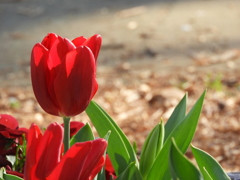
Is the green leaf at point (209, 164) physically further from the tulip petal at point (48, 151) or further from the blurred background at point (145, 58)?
the blurred background at point (145, 58)

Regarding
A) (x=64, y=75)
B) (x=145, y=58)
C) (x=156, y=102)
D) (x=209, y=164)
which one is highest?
(x=64, y=75)

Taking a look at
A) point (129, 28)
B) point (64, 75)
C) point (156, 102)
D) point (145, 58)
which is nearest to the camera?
point (64, 75)

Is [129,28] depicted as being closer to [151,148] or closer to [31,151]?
[151,148]

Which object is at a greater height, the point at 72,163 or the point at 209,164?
the point at 72,163

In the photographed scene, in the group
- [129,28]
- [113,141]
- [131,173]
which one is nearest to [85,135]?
[113,141]

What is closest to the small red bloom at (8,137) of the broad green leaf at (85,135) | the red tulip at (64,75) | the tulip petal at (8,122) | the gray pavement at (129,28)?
the tulip petal at (8,122)

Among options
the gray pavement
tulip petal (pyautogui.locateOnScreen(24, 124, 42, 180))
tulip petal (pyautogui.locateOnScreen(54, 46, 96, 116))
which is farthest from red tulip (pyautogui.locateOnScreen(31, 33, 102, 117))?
the gray pavement

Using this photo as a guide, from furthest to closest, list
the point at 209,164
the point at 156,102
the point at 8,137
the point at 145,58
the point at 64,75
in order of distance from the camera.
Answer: the point at 145,58 < the point at 156,102 < the point at 8,137 < the point at 209,164 < the point at 64,75

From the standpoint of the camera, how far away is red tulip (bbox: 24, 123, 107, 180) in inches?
34.8

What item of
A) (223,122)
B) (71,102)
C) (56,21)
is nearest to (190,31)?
(56,21)

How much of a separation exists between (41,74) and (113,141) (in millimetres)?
292

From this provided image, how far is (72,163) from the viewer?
886mm

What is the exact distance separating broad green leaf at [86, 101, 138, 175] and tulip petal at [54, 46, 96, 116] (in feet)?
0.76

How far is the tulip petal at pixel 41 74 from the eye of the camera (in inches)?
40.2
